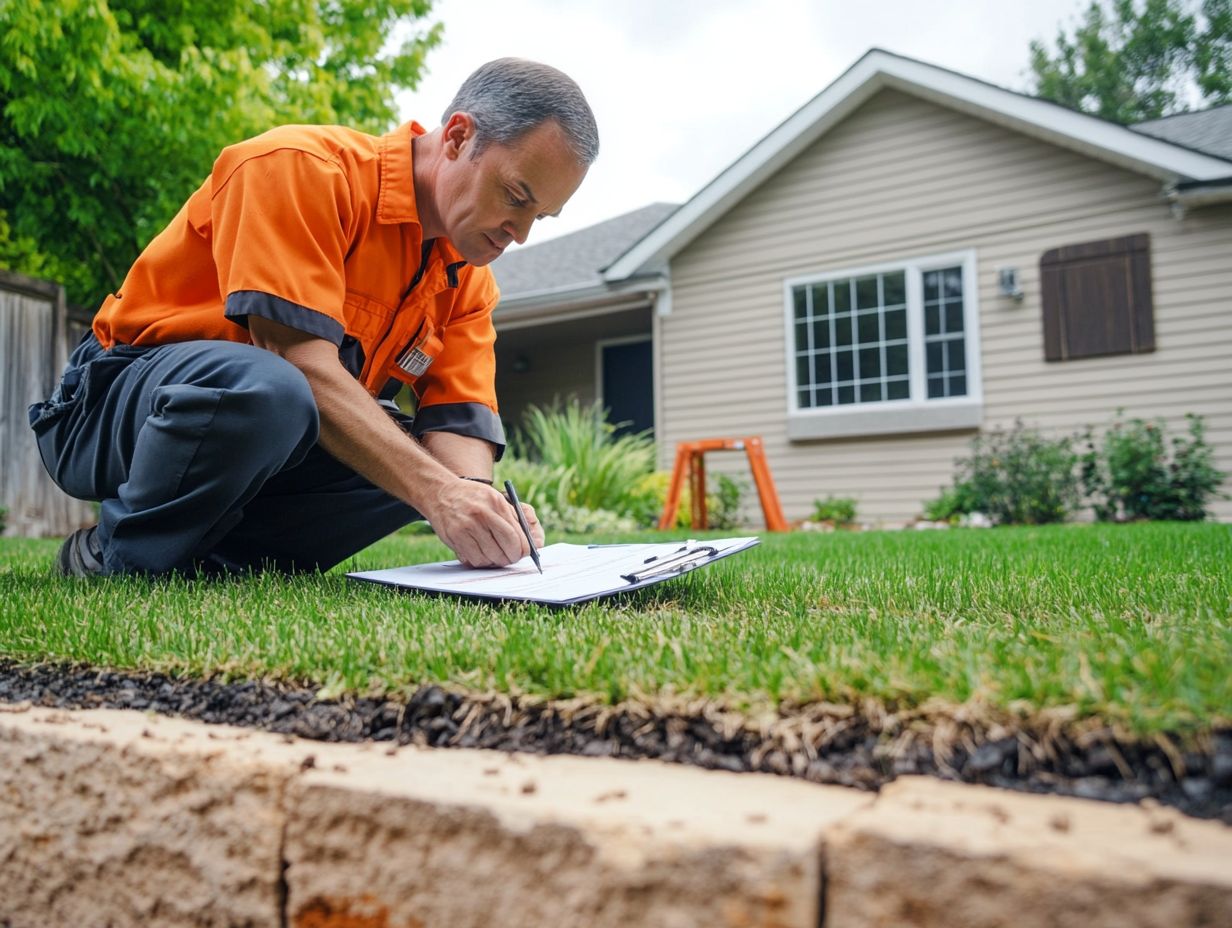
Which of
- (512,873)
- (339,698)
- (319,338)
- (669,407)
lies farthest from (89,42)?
(512,873)

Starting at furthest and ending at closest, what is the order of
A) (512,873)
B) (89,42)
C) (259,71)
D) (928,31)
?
(928,31) < (259,71) < (89,42) < (512,873)

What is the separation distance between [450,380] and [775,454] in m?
6.64

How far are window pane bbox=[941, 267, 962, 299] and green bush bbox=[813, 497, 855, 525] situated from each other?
1.98 metres

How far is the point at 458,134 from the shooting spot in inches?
82.7

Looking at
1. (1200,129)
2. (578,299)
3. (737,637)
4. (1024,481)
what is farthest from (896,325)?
(737,637)

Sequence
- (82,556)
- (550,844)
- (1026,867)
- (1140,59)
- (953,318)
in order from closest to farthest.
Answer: (1026,867)
(550,844)
(82,556)
(953,318)
(1140,59)

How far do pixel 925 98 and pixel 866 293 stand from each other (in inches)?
69.1

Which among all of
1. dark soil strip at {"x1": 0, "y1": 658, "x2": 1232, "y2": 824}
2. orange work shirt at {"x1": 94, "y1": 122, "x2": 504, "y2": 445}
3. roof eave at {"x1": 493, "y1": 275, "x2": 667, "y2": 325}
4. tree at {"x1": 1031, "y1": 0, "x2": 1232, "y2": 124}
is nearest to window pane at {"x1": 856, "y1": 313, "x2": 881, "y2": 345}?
roof eave at {"x1": 493, "y1": 275, "x2": 667, "y2": 325}

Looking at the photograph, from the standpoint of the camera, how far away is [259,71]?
7.39m

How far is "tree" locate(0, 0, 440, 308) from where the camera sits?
690cm

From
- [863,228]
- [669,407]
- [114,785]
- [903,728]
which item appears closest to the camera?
[903,728]

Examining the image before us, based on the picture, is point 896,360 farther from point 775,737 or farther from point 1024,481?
point 775,737

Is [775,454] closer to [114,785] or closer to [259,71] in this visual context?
[259,71]

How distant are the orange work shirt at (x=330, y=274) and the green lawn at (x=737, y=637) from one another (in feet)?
1.90
